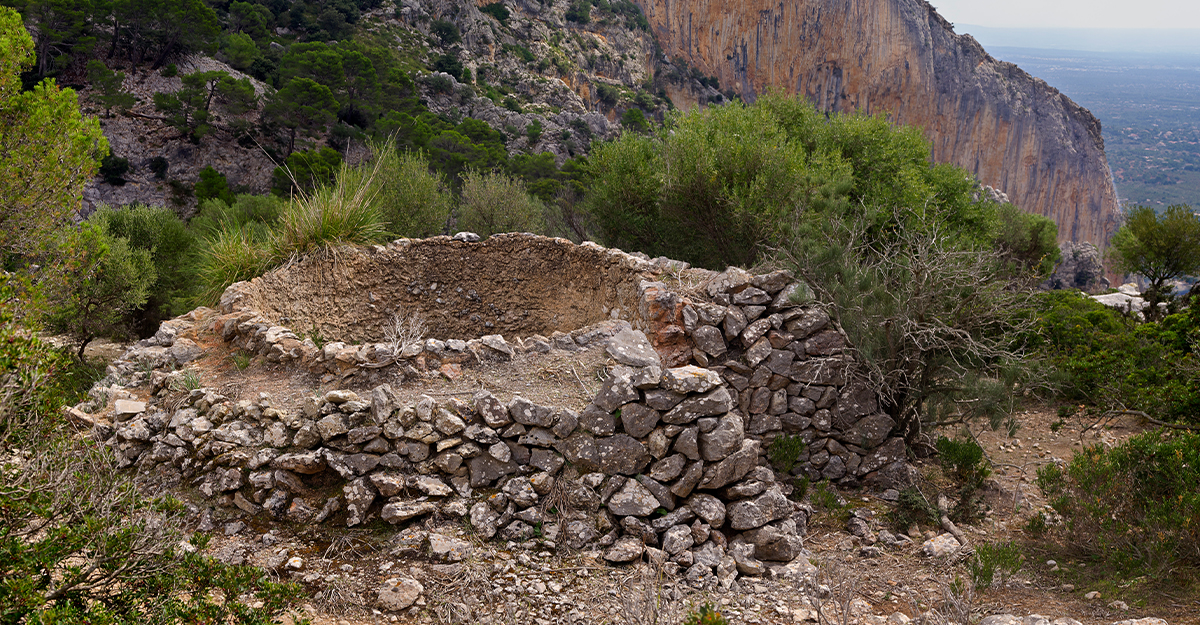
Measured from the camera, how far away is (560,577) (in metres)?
4.75

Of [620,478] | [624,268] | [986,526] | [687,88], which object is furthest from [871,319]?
[687,88]

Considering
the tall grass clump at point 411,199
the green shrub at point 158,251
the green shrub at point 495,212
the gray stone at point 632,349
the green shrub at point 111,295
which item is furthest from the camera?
the green shrub at point 495,212

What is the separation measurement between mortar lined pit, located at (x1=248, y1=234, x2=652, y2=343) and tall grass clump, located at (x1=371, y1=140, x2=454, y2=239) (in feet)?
17.2

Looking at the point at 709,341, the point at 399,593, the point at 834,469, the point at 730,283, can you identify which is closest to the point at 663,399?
the point at 709,341

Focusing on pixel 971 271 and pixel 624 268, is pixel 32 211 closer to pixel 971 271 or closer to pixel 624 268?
pixel 624 268

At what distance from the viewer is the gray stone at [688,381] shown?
18.0 feet

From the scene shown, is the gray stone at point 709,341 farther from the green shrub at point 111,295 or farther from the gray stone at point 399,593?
the green shrub at point 111,295

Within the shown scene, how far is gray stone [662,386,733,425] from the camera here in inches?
216

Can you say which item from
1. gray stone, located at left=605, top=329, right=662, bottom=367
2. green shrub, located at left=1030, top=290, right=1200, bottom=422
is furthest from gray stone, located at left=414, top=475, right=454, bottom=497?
green shrub, located at left=1030, top=290, right=1200, bottom=422

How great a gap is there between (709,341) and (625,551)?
10.0 ft

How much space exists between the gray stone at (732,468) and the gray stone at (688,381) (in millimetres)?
590

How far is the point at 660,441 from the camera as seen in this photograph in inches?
213

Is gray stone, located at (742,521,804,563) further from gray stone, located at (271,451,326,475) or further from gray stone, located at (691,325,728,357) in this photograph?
gray stone, located at (271,451,326,475)

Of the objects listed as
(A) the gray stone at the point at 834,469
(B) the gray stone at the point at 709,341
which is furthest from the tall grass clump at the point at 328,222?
(A) the gray stone at the point at 834,469
